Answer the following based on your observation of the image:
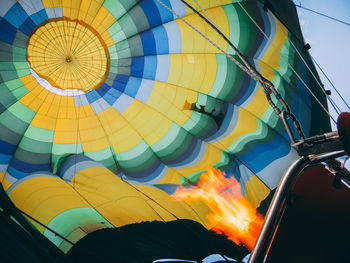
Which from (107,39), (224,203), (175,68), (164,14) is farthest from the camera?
(224,203)

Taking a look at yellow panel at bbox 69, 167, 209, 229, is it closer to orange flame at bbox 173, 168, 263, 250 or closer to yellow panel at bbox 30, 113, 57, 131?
orange flame at bbox 173, 168, 263, 250

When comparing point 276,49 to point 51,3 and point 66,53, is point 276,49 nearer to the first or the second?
point 66,53

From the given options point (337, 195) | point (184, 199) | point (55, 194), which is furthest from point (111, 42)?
point (337, 195)

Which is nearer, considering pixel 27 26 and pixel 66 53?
pixel 27 26

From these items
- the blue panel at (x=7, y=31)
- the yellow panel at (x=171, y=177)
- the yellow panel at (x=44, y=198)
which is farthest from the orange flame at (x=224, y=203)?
the blue panel at (x=7, y=31)

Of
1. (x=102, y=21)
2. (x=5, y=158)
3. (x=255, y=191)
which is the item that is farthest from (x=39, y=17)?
(x=255, y=191)

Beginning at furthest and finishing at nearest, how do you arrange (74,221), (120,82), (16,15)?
(120,82)
(16,15)
(74,221)

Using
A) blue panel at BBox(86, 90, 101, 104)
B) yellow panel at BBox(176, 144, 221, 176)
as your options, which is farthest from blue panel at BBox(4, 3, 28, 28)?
yellow panel at BBox(176, 144, 221, 176)
